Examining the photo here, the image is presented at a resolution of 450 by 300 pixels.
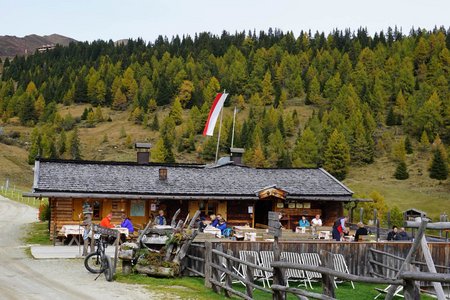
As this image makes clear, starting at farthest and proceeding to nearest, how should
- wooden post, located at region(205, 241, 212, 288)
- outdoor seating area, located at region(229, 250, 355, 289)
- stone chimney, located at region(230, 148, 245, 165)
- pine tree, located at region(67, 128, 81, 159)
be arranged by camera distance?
1. pine tree, located at region(67, 128, 81, 159)
2. stone chimney, located at region(230, 148, 245, 165)
3. outdoor seating area, located at region(229, 250, 355, 289)
4. wooden post, located at region(205, 241, 212, 288)

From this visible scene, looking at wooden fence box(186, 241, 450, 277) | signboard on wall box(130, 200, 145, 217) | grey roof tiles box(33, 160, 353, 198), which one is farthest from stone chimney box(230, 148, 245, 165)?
wooden fence box(186, 241, 450, 277)

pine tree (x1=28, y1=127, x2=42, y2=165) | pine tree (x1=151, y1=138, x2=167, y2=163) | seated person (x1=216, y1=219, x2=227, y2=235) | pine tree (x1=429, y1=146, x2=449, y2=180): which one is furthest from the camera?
pine tree (x1=28, y1=127, x2=42, y2=165)

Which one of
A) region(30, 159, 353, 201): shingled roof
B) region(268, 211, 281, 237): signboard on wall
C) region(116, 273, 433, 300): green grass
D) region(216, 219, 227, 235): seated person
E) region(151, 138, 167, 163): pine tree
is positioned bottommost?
region(116, 273, 433, 300): green grass

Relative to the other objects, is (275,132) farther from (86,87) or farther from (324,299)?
(324,299)

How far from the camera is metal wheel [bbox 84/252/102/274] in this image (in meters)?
17.0

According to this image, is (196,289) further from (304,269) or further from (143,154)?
(143,154)

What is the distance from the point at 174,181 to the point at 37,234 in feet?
26.2

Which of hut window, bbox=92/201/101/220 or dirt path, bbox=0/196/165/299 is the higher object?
hut window, bbox=92/201/101/220

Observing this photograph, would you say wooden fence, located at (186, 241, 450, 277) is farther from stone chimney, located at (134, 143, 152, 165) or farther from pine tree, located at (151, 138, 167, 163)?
pine tree, located at (151, 138, 167, 163)

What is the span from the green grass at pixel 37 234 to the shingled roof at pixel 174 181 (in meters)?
2.62

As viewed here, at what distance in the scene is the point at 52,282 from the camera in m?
15.4

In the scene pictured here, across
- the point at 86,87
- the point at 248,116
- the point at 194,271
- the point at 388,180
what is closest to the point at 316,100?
the point at 248,116

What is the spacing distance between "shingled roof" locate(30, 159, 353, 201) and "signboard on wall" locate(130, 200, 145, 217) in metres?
0.80

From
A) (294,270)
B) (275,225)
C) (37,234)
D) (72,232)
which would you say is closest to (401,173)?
(37,234)
